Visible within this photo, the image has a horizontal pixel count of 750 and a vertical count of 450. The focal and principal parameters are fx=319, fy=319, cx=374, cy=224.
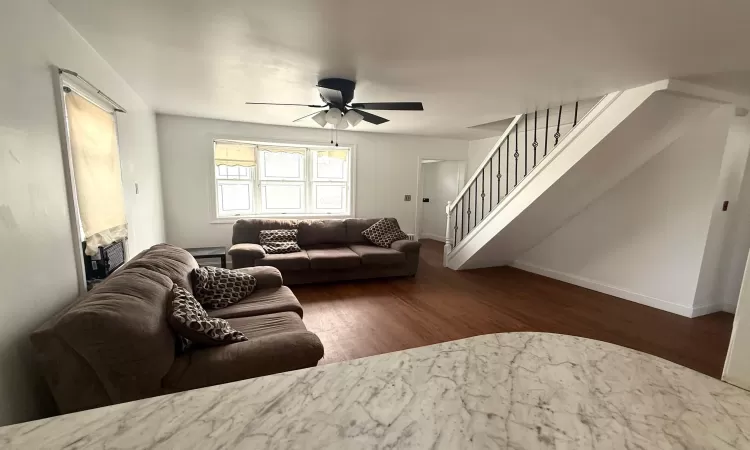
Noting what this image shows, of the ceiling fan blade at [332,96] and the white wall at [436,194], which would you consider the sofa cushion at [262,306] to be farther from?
the white wall at [436,194]

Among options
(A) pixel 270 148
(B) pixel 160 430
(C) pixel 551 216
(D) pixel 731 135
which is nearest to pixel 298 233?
(A) pixel 270 148

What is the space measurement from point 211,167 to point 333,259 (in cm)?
241

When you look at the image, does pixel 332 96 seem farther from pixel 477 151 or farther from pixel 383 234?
pixel 477 151

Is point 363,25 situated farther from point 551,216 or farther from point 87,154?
point 551,216

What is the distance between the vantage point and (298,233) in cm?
460

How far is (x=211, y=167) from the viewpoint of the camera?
15.7 ft

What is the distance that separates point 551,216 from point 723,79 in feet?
6.25

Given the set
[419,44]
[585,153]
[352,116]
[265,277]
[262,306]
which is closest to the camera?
[419,44]

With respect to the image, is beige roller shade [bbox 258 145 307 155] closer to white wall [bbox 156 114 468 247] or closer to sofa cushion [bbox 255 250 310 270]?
white wall [bbox 156 114 468 247]

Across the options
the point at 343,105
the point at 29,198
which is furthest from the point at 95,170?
the point at 343,105

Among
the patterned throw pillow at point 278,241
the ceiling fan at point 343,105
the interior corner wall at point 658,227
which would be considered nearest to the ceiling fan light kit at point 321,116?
the ceiling fan at point 343,105

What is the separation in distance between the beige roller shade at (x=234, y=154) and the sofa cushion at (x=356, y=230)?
188cm

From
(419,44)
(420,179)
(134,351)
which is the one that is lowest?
(134,351)

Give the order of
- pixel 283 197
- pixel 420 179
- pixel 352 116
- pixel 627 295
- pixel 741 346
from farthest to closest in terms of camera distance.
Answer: pixel 420 179
pixel 283 197
pixel 627 295
pixel 352 116
pixel 741 346
